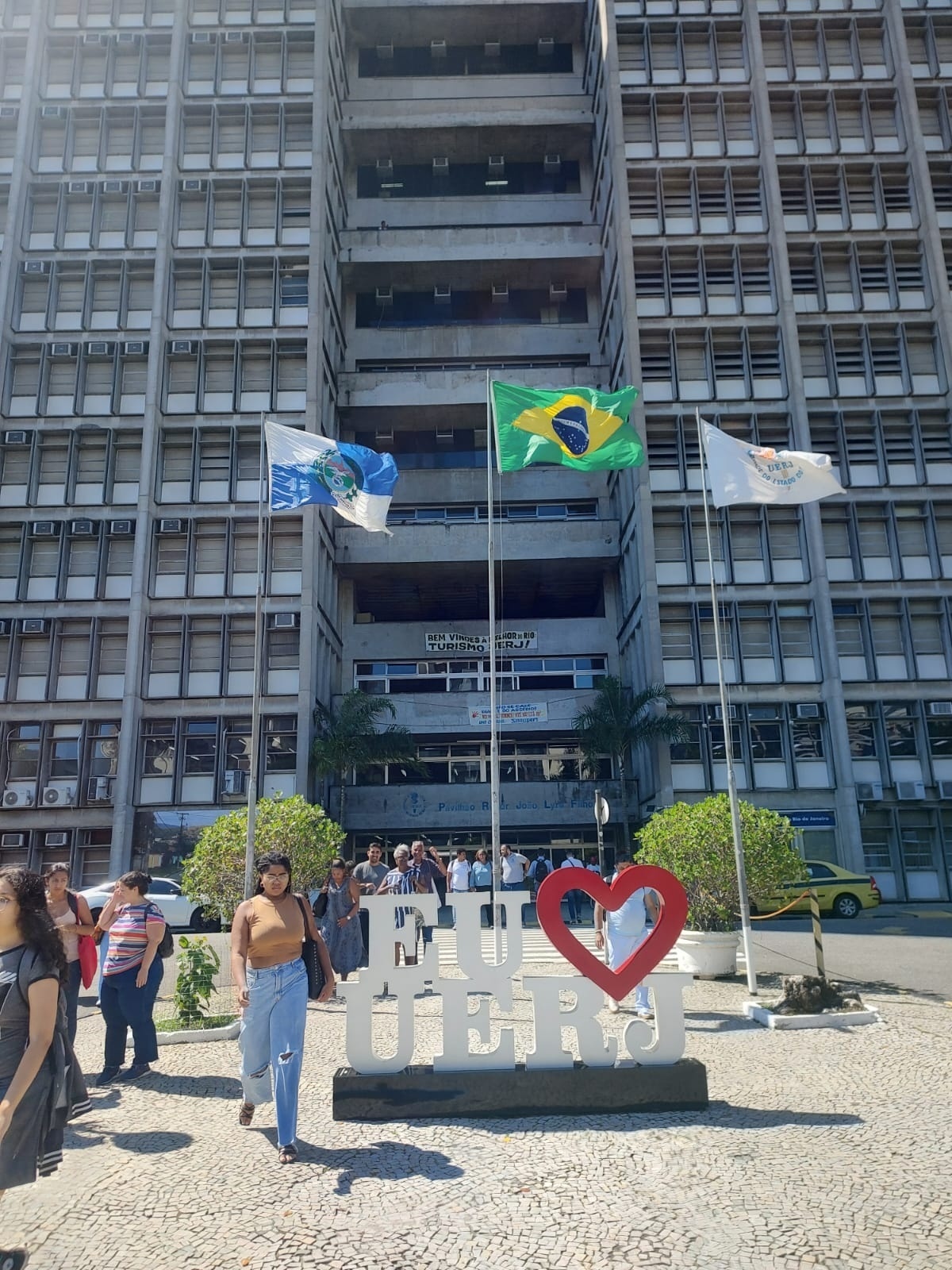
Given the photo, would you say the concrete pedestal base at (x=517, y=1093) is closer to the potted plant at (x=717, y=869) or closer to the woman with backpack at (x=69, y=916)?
the woman with backpack at (x=69, y=916)

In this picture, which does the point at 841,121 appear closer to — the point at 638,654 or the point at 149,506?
the point at 638,654

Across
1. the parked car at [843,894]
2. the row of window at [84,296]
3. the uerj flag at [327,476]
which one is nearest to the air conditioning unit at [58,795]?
the row of window at [84,296]

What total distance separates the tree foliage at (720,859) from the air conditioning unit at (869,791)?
17999mm

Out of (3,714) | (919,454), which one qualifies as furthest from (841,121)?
(3,714)

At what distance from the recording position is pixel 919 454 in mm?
31547

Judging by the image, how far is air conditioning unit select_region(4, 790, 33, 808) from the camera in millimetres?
29250

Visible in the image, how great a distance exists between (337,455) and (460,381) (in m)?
23.8

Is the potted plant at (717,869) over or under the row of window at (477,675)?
under

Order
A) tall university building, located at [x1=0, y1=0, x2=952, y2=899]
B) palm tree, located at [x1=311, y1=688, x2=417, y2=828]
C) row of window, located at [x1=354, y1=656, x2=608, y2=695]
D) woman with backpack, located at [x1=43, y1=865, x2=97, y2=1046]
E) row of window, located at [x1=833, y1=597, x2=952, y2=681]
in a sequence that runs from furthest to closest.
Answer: row of window, located at [x1=354, y1=656, x2=608, y2=695] < row of window, located at [x1=833, y1=597, x2=952, y2=681] < tall university building, located at [x1=0, y1=0, x2=952, y2=899] < palm tree, located at [x1=311, y1=688, x2=417, y2=828] < woman with backpack, located at [x1=43, y1=865, x2=97, y2=1046]

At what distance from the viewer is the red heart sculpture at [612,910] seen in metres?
6.84

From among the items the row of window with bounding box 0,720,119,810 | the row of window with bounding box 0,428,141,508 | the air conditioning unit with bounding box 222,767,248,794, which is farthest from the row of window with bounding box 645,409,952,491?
the row of window with bounding box 0,720,119,810

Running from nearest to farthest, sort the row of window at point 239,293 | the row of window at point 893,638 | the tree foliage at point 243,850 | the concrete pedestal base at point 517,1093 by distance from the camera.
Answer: the concrete pedestal base at point 517,1093
the tree foliage at point 243,850
the row of window at point 893,638
the row of window at point 239,293

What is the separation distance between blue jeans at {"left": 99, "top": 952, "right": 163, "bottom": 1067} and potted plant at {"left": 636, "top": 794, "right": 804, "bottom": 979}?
737cm

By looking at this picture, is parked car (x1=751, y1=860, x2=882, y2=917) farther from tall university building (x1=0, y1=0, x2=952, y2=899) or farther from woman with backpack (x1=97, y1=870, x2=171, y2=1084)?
woman with backpack (x1=97, y1=870, x2=171, y2=1084)
